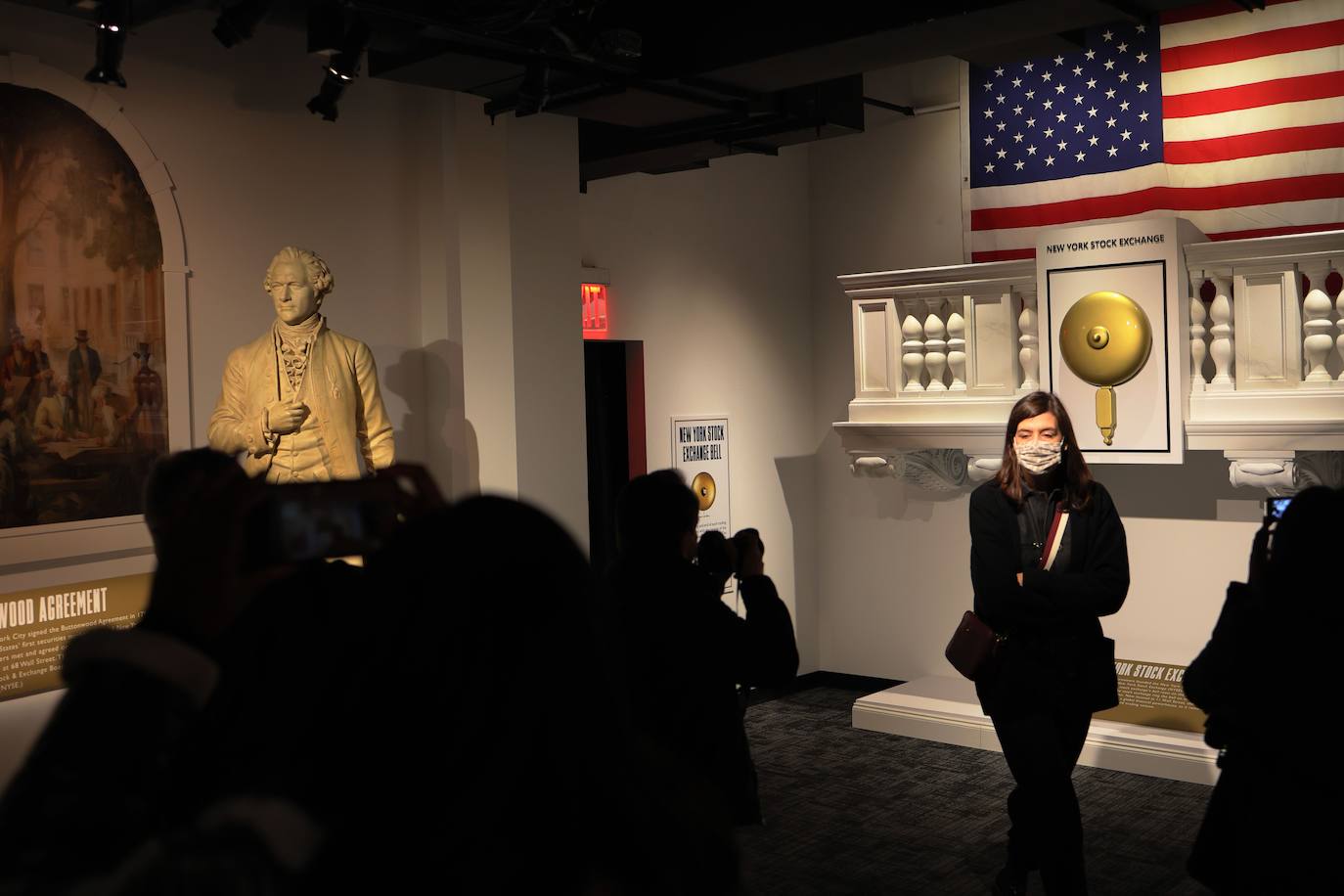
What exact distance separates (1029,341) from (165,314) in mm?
4131

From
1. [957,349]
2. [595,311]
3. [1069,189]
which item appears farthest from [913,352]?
[595,311]

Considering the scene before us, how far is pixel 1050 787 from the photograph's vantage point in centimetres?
374

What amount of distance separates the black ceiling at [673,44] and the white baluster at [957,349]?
4.56 feet

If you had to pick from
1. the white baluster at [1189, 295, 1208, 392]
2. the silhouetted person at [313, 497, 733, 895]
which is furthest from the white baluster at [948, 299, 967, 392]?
the silhouetted person at [313, 497, 733, 895]

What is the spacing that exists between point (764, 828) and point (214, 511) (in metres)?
4.22

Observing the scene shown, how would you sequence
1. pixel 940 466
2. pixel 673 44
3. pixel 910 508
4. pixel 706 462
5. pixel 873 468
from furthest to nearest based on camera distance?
1. pixel 910 508
2. pixel 706 462
3. pixel 940 466
4. pixel 873 468
5. pixel 673 44

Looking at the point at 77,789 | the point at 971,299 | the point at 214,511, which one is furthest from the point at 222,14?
the point at 971,299

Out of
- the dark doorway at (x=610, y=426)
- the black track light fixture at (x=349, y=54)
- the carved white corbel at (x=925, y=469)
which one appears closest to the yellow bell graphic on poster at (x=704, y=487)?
the dark doorway at (x=610, y=426)

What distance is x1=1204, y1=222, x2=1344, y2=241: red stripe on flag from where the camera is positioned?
20.2ft

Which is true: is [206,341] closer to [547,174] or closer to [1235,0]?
[547,174]

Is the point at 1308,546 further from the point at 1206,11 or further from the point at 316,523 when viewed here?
the point at 1206,11

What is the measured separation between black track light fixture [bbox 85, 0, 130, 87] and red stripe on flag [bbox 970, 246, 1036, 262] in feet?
15.8

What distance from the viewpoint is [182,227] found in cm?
513

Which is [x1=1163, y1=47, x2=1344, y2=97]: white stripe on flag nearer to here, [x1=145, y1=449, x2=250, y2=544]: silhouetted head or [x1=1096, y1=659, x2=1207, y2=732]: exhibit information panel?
[x1=1096, y1=659, x2=1207, y2=732]: exhibit information panel
